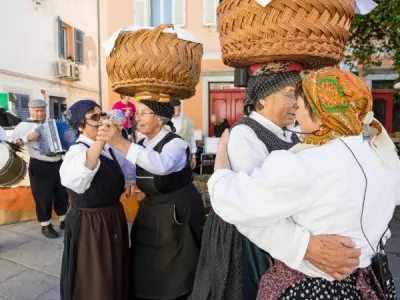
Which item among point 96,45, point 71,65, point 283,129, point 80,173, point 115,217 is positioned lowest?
point 115,217

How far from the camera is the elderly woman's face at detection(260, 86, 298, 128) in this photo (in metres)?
1.64

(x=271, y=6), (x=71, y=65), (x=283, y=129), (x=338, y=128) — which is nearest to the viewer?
(x=338, y=128)

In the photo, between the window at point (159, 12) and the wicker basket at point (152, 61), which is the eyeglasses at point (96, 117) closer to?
the wicker basket at point (152, 61)

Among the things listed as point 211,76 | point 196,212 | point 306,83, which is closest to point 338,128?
point 306,83

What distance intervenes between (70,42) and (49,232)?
10.2 metres

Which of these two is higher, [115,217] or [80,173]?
[80,173]

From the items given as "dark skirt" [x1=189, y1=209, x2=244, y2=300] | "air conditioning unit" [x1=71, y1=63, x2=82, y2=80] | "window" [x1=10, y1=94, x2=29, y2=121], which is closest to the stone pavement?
"dark skirt" [x1=189, y1=209, x2=244, y2=300]

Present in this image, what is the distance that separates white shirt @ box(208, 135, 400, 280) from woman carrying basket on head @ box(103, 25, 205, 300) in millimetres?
976

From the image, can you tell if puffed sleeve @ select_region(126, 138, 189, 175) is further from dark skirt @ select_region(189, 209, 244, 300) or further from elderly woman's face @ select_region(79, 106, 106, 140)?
dark skirt @ select_region(189, 209, 244, 300)

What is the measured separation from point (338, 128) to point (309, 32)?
0.46m

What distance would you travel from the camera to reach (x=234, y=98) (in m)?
10.8

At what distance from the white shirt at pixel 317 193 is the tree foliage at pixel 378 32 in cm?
420

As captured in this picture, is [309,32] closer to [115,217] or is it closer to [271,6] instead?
[271,6]

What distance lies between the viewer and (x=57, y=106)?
12.8 m
